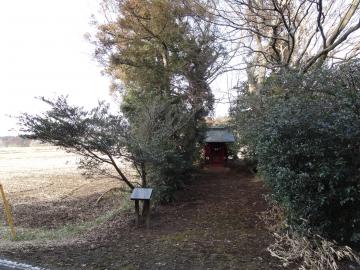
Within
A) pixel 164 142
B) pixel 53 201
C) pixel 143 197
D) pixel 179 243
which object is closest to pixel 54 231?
pixel 143 197

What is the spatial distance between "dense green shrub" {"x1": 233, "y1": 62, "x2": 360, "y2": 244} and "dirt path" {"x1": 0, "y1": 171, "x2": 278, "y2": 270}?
0.87m

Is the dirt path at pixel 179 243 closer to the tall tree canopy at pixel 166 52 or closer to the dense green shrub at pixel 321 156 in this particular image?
the dense green shrub at pixel 321 156

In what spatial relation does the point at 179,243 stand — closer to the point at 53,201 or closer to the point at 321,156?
the point at 321,156

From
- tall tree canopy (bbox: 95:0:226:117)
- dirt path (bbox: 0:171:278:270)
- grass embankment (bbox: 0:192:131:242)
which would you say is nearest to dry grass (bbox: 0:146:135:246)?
grass embankment (bbox: 0:192:131:242)

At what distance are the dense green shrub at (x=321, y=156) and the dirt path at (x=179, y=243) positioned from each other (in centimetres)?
87

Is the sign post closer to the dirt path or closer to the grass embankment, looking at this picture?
the dirt path

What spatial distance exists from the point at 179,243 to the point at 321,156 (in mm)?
2415

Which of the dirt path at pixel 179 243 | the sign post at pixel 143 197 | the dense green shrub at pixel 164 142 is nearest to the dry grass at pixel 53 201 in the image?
the dirt path at pixel 179 243

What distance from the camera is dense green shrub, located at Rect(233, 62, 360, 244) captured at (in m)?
4.46

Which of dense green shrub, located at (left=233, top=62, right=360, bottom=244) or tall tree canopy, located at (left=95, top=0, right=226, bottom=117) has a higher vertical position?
tall tree canopy, located at (left=95, top=0, right=226, bottom=117)

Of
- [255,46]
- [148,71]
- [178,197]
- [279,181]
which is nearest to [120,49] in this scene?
[148,71]

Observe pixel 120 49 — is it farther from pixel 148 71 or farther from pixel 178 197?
pixel 178 197

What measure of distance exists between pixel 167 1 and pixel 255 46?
3268 mm

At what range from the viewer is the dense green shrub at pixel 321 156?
14.6 ft
